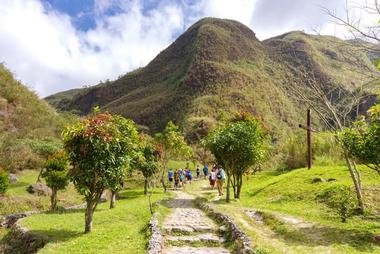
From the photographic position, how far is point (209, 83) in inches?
4806

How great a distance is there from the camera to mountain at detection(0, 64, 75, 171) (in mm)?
39250

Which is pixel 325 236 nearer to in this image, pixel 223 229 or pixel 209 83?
pixel 223 229

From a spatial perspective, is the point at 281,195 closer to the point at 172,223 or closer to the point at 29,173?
the point at 172,223

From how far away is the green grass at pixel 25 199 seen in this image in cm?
2648

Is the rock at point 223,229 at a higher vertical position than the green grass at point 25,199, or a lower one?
lower

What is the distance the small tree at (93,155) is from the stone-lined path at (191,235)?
123 inches

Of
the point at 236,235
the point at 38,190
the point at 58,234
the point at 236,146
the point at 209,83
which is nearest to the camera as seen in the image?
the point at 236,235

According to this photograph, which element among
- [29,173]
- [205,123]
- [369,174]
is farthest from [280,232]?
[205,123]

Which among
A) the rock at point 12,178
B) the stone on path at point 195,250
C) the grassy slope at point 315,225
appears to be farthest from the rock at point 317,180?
the rock at point 12,178

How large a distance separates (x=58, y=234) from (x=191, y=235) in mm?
5337

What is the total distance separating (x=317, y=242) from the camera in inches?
513

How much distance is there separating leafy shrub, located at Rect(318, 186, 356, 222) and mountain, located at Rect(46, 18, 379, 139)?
59851mm

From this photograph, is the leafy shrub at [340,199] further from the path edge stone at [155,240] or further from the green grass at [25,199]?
the green grass at [25,199]

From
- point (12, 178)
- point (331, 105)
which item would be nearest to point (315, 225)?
point (331, 105)
